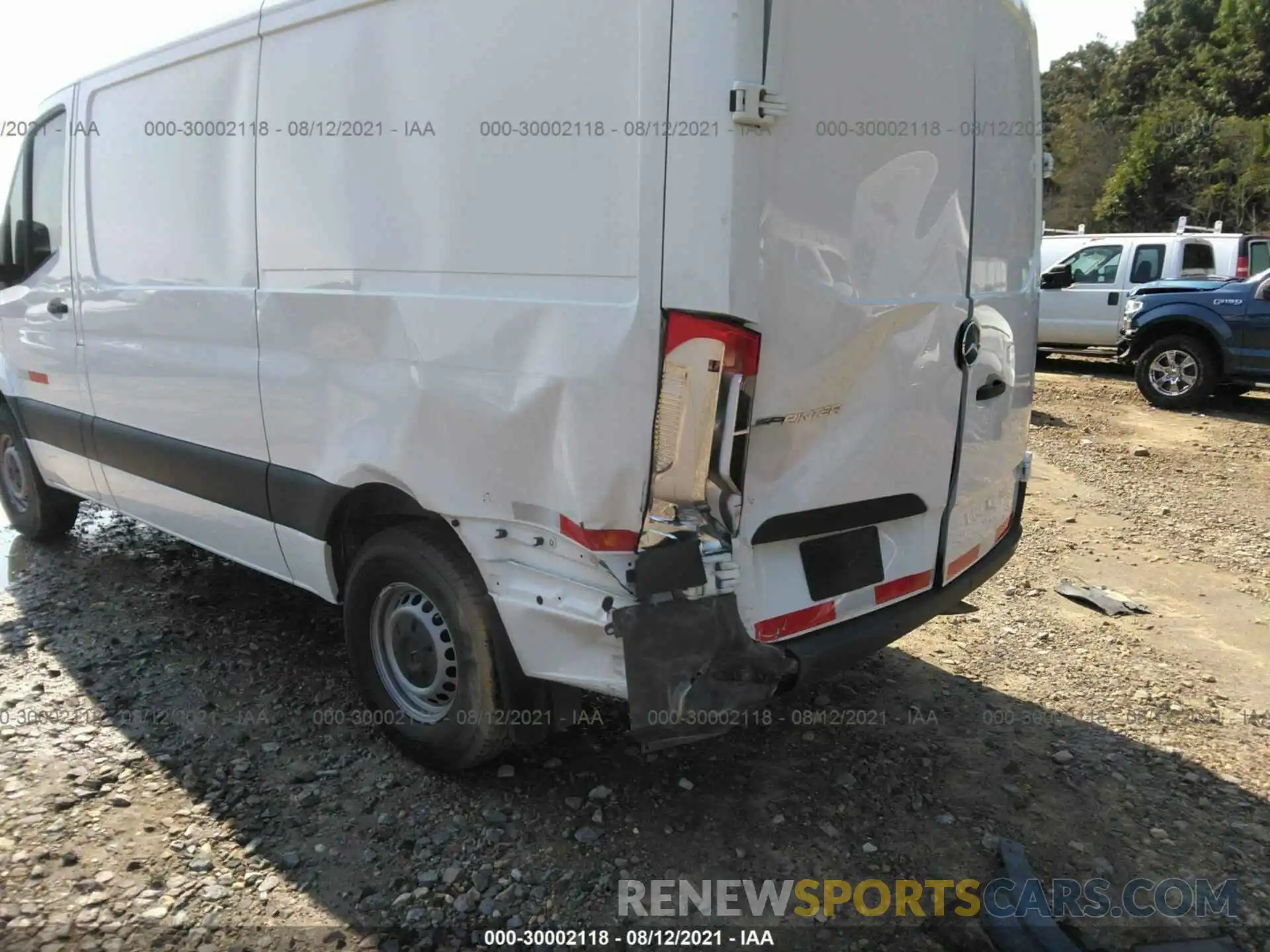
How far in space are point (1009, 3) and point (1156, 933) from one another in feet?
8.75

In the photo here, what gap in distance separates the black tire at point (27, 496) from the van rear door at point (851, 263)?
14.3 feet

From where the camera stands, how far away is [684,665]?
2.28 m

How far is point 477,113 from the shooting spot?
246 centimetres

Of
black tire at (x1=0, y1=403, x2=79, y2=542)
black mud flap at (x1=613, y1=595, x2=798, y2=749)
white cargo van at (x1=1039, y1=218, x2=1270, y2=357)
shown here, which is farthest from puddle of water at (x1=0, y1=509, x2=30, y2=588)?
white cargo van at (x1=1039, y1=218, x2=1270, y2=357)

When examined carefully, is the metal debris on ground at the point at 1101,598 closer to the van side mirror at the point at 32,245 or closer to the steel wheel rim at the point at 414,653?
the steel wheel rim at the point at 414,653

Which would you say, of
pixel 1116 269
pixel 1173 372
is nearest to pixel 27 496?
Answer: pixel 1173 372

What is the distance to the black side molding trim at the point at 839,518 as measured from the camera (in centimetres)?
245

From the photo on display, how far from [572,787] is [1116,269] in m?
12.3

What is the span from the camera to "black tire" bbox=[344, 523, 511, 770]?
8.87 feet

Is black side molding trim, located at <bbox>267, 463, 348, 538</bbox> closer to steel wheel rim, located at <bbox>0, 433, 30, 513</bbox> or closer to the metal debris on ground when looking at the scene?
steel wheel rim, located at <bbox>0, 433, 30, 513</bbox>

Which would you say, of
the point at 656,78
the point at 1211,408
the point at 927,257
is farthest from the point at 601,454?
the point at 1211,408

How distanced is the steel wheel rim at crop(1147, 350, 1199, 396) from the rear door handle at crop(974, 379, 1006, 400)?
8.38 m

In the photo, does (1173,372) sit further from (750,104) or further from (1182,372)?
(750,104)

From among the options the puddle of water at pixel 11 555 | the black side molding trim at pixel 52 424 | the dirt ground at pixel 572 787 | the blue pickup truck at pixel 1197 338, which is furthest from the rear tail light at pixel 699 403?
the blue pickup truck at pixel 1197 338
